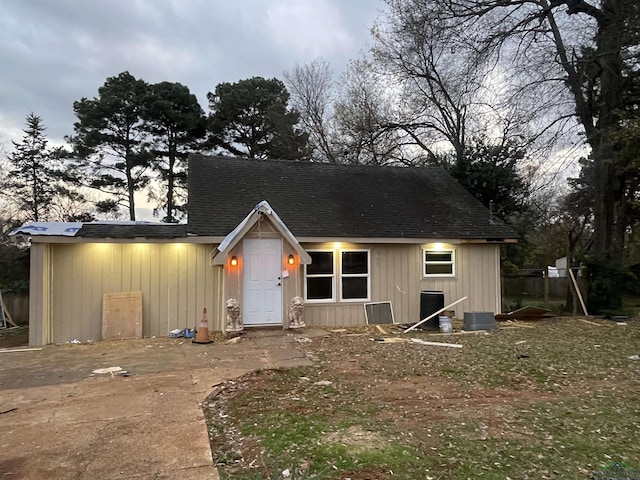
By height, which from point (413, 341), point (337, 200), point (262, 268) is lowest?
point (413, 341)

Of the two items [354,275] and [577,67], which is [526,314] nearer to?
[354,275]

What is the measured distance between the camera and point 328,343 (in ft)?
27.3

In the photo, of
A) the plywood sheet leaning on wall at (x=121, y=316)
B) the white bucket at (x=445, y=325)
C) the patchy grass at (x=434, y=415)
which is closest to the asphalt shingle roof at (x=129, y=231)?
the plywood sheet leaning on wall at (x=121, y=316)

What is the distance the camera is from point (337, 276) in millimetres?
10820

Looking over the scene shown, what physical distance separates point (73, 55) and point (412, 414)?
56.1 ft

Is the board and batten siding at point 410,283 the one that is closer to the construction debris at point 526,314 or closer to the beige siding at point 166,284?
the beige siding at point 166,284

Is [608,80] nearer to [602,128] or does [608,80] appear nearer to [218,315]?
[602,128]

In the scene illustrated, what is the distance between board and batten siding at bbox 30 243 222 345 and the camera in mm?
8797

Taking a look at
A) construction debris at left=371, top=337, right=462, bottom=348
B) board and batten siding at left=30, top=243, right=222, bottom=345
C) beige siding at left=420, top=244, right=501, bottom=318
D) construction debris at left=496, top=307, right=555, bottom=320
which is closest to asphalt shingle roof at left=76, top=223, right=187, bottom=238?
board and batten siding at left=30, top=243, right=222, bottom=345

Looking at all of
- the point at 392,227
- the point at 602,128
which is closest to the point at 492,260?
the point at 392,227

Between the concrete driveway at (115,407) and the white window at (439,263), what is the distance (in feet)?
16.6

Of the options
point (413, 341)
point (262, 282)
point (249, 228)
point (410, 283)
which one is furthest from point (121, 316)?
point (410, 283)

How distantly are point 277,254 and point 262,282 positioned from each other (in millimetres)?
749

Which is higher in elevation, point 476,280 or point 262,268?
point 262,268
